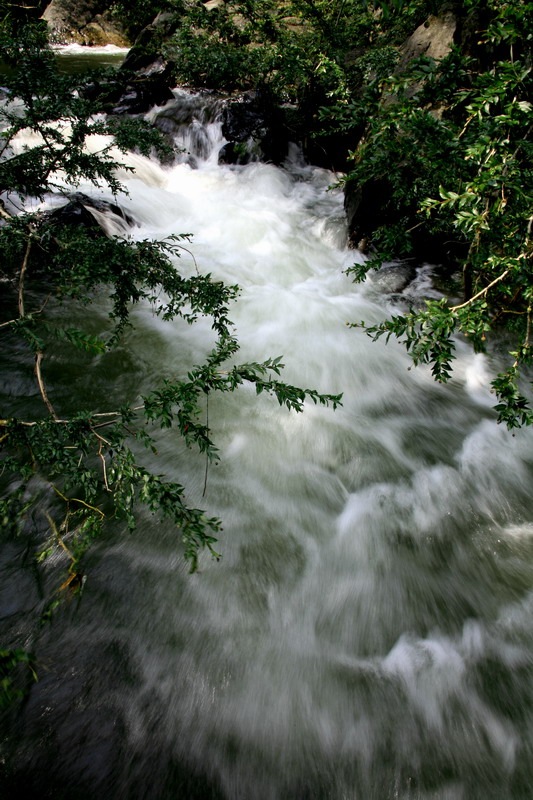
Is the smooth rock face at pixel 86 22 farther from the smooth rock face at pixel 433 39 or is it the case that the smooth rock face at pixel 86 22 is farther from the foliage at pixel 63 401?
the foliage at pixel 63 401

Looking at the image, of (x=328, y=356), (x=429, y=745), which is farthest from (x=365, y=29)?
(x=429, y=745)

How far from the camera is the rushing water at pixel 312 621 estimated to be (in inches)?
90.0

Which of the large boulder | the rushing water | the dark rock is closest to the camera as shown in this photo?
the rushing water

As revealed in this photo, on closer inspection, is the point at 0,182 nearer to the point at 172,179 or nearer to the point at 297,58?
the point at 172,179

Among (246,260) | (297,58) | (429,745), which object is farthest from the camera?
(297,58)

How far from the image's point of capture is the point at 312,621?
3.01 m

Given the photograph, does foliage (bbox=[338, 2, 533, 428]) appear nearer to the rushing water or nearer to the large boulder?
the rushing water

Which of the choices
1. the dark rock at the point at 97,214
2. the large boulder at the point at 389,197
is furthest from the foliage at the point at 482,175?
the dark rock at the point at 97,214

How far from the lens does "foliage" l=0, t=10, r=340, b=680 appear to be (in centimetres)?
186

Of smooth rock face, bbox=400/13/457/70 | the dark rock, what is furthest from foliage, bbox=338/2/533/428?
smooth rock face, bbox=400/13/457/70

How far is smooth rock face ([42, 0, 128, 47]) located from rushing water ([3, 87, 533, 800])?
29025 millimetres

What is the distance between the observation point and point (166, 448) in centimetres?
407

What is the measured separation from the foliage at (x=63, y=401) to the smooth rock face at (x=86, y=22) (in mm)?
28416

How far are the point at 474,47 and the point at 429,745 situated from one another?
825 cm
